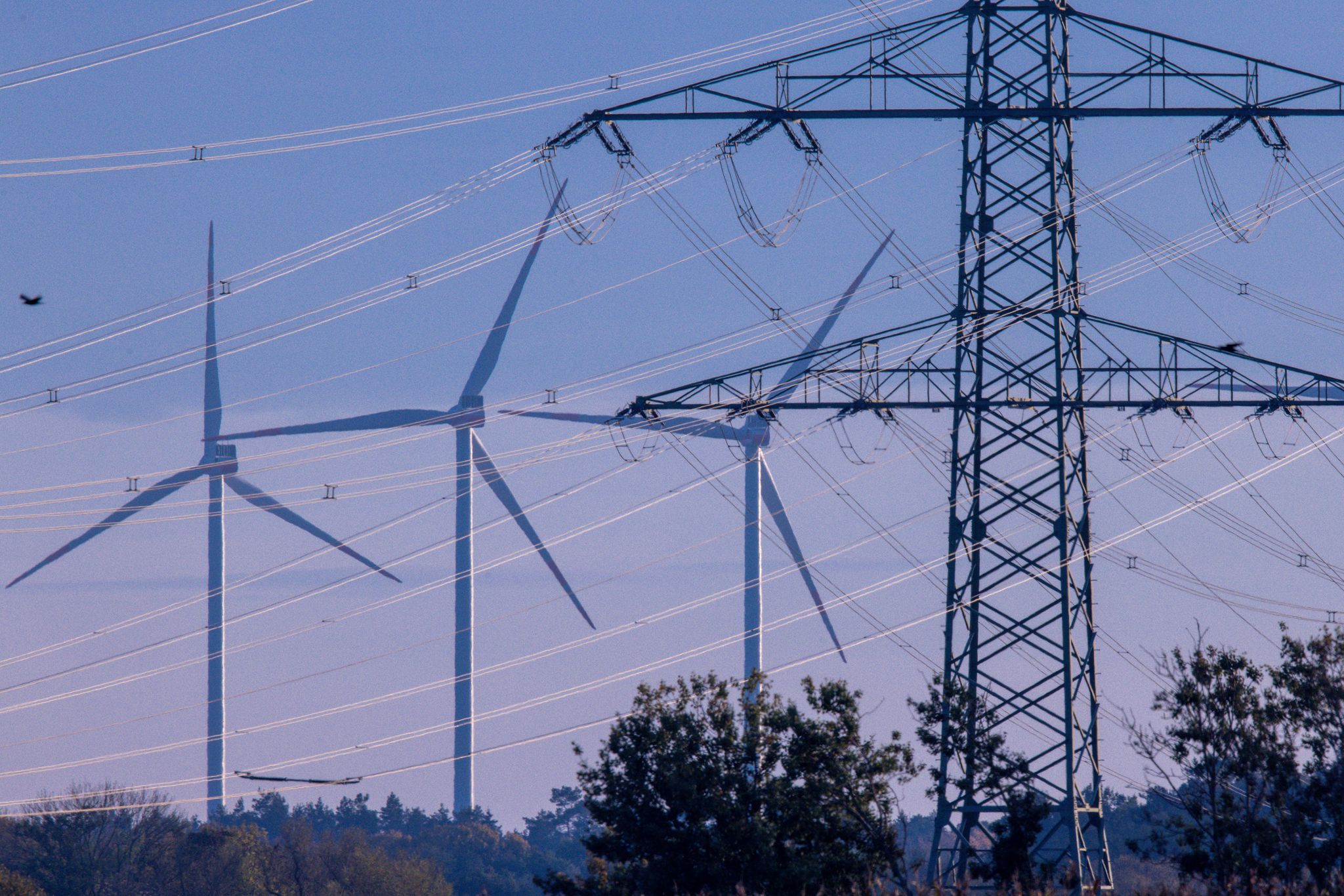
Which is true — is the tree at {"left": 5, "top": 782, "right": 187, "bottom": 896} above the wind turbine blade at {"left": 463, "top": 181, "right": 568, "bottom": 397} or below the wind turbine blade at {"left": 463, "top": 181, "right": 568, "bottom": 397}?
below

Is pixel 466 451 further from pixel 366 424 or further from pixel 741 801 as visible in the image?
pixel 741 801

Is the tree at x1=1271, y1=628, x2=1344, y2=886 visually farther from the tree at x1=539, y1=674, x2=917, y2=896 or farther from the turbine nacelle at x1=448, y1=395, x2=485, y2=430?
the turbine nacelle at x1=448, y1=395, x2=485, y2=430

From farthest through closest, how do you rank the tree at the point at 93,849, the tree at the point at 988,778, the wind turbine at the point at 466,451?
1. the tree at the point at 93,849
2. the wind turbine at the point at 466,451
3. the tree at the point at 988,778

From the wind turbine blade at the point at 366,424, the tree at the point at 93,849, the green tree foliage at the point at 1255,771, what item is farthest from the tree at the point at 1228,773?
the tree at the point at 93,849

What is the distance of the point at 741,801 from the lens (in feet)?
179

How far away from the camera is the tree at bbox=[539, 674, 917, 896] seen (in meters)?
52.1

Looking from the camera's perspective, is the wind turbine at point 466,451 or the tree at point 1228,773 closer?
the tree at point 1228,773

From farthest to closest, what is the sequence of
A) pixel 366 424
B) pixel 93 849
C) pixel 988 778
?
1. pixel 93 849
2. pixel 366 424
3. pixel 988 778

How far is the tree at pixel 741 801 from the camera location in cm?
5212

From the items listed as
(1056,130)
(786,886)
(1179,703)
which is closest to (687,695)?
(786,886)

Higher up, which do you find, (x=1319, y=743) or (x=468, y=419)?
(x=468, y=419)

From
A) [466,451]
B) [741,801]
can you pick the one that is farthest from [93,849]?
[741,801]

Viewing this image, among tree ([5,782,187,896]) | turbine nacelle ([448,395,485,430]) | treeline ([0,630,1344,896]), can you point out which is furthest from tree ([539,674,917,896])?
tree ([5,782,187,896])

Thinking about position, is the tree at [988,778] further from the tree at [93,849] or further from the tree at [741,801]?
the tree at [93,849]
